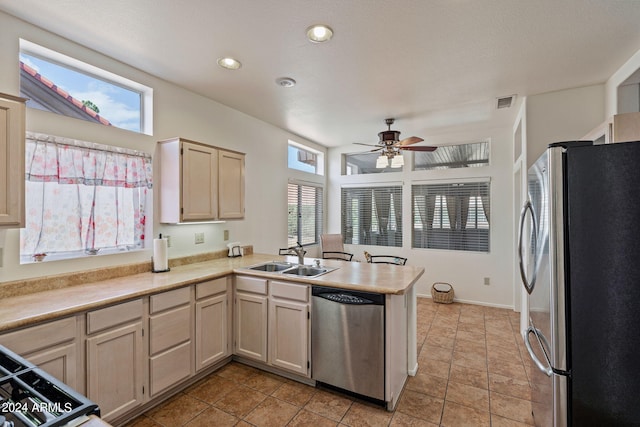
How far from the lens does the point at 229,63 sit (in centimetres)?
256

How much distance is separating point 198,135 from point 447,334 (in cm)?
373

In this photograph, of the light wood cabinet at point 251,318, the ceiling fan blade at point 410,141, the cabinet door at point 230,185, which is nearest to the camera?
the light wood cabinet at point 251,318

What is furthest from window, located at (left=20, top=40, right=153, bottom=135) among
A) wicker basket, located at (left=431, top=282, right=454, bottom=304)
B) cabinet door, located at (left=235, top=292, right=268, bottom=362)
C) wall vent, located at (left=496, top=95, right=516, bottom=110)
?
wicker basket, located at (left=431, top=282, right=454, bottom=304)

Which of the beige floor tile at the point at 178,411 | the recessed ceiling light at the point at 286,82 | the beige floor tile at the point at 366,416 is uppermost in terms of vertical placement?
the recessed ceiling light at the point at 286,82

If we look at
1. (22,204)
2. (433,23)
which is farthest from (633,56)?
(22,204)

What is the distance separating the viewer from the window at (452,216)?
4.73 meters

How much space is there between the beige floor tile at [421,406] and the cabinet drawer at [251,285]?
1.42 m

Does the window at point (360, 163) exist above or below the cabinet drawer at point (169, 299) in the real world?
above

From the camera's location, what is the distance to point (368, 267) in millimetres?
2936

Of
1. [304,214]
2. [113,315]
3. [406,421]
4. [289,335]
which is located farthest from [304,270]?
[304,214]

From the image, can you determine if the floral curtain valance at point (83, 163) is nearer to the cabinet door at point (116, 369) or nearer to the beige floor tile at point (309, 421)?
the cabinet door at point (116, 369)

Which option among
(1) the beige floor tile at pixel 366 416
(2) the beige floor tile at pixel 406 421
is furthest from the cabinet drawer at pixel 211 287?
(2) the beige floor tile at pixel 406 421

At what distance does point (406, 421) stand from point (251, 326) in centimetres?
146

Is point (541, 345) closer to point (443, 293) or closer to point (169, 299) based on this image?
point (169, 299)
